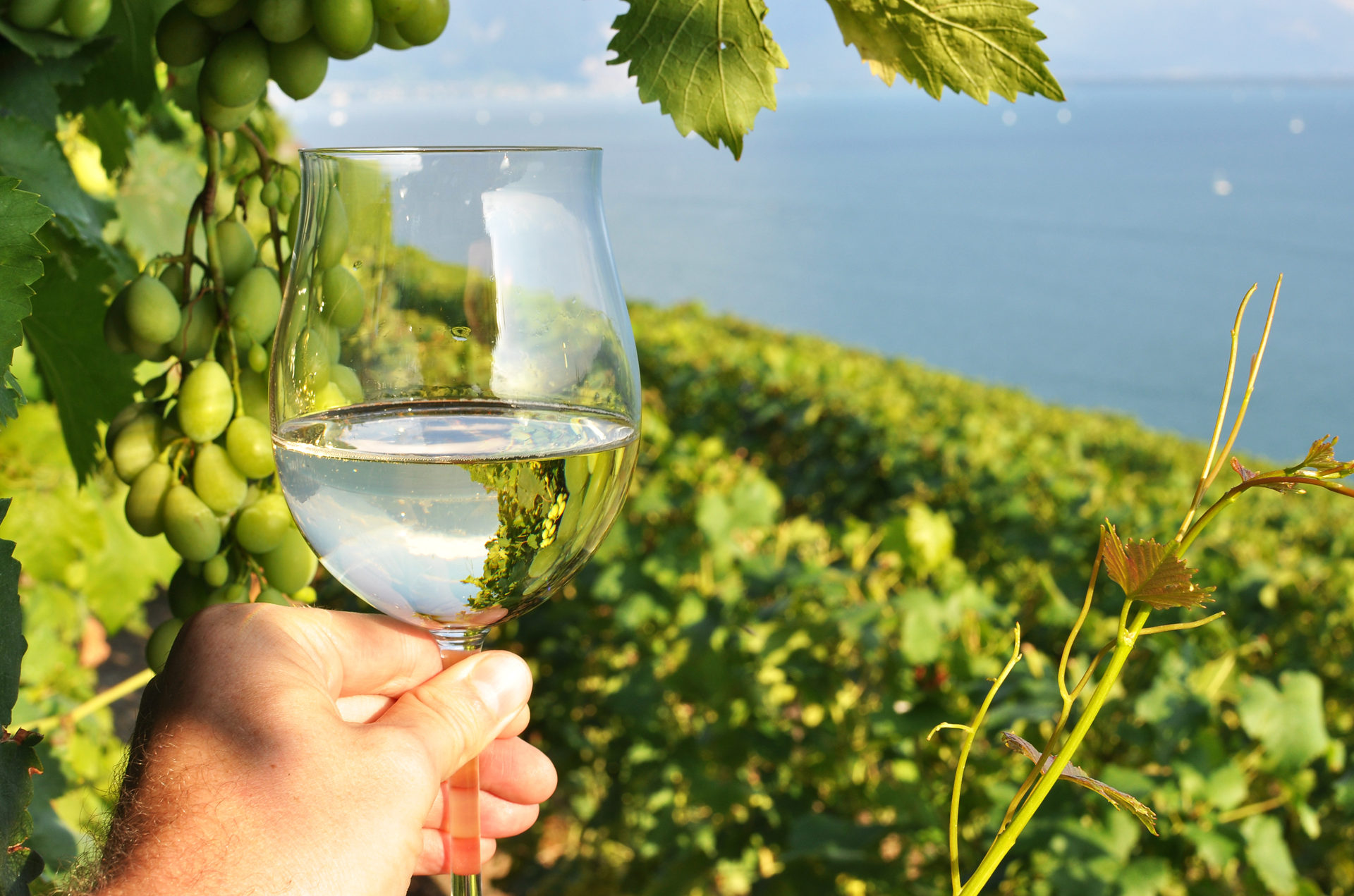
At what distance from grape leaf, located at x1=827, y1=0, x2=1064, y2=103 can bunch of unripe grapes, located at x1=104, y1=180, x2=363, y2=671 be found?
61 cm

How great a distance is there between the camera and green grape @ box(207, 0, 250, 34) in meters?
0.96

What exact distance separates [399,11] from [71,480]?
1713 mm

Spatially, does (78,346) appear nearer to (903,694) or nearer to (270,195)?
(270,195)

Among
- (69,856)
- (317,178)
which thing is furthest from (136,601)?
(317,178)

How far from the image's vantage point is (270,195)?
108 centimetres

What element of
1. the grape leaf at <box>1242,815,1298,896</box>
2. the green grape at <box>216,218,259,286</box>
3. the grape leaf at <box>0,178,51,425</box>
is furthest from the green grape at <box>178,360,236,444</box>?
the grape leaf at <box>1242,815,1298,896</box>

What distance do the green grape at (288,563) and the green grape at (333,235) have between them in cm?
31

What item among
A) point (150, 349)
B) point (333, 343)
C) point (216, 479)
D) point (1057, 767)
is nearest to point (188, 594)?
point (216, 479)

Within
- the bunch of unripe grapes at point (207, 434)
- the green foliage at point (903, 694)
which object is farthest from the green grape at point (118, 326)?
the green foliage at point (903, 694)

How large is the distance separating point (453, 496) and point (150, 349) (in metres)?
0.38

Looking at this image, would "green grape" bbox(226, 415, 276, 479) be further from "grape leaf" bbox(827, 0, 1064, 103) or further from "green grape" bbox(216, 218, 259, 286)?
"grape leaf" bbox(827, 0, 1064, 103)

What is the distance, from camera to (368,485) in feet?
2.75

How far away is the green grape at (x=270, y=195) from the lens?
3.55 feet

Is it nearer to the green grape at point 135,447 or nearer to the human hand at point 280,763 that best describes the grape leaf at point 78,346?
the green grape at point 135,447
